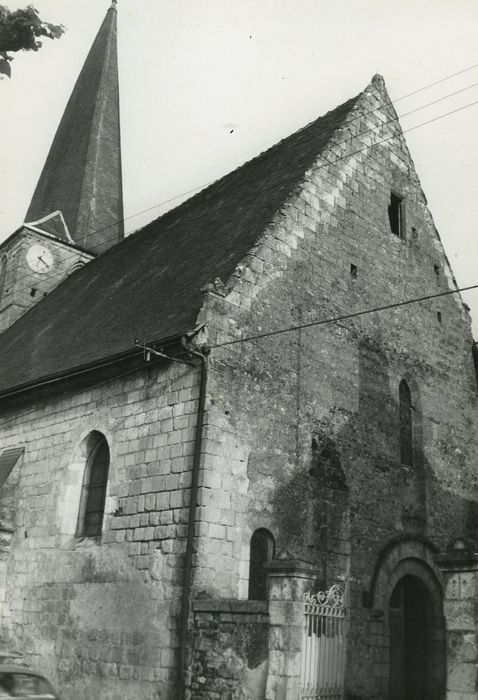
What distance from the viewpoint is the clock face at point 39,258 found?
23.3 m

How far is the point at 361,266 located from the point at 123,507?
5.92 metres

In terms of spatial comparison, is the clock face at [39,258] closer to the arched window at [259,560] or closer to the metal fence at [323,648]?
the arched window at [259,560]

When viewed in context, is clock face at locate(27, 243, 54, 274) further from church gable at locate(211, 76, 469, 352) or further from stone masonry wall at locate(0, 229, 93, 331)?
church gable at locate(211, 76, 469, 352)

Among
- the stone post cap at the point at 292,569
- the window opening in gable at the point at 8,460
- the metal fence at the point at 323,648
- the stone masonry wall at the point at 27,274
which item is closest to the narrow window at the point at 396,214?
the metal fence at the point at 323,648

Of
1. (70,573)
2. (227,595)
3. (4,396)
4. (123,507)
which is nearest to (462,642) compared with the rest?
(227,595)

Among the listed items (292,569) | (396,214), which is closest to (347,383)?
(292,569)

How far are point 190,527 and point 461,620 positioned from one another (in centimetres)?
334

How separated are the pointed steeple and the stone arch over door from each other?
52.8 ft

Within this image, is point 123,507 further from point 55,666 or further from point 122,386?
point 55,666

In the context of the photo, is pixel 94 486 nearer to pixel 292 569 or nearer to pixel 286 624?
pixel 292 569

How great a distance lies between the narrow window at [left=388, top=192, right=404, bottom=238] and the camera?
572 inches

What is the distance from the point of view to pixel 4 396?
44.9 ft

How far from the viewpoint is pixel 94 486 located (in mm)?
11742


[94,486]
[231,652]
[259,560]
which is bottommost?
[231,652]
